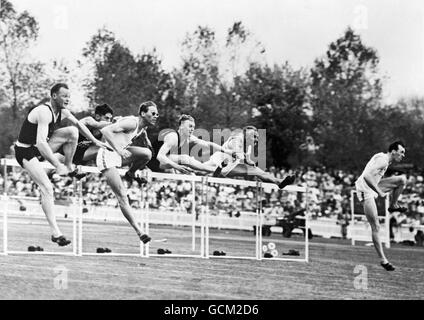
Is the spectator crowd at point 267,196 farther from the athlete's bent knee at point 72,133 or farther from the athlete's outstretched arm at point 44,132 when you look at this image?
the athlete's outstretched arm at point 44,132

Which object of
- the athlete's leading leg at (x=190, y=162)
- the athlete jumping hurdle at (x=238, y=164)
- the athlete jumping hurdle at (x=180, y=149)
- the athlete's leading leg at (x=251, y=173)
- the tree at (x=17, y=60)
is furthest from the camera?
Answer: the tree at (x=17, y=60)

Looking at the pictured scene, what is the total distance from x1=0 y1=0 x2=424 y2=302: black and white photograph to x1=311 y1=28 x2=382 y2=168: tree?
6cm

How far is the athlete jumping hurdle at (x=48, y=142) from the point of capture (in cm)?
865

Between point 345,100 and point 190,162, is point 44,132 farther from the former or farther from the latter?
point 345,100

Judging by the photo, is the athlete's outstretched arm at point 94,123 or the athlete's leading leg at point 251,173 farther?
the athlete's leading leg at point 251,173

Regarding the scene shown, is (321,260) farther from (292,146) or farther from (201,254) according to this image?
(292,146)

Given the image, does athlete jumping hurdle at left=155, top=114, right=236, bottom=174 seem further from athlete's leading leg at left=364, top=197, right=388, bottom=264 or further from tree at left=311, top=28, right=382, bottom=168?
tree at left=311, top=28, right=382, bottom=168

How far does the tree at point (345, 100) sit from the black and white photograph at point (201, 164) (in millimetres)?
→ 60

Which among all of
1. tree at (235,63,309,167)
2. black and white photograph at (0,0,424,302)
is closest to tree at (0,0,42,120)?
black and white photograph at (0,0,424,302)

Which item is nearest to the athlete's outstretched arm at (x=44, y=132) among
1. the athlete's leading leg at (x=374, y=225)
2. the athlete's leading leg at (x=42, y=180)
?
the athlete's leading leg at (x=42, y=180)

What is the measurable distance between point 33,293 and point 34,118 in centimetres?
219

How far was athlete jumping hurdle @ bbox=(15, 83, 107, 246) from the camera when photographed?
865 centimetres

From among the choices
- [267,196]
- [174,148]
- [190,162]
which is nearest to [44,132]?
[174,148]

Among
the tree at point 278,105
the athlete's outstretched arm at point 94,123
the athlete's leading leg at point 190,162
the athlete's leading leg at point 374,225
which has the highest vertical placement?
the tree at point 278,105
